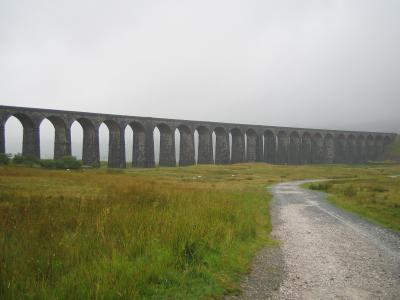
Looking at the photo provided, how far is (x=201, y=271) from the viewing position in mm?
5453

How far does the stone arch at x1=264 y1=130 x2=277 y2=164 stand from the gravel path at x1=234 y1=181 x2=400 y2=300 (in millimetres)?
76425

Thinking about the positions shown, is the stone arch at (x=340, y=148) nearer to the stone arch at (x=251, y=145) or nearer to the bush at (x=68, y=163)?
the stone arch at (x=251, y=145)

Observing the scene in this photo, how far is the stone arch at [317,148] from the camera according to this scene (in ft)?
322

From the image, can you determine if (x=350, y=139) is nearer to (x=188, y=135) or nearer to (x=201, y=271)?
(x=188, y=135)

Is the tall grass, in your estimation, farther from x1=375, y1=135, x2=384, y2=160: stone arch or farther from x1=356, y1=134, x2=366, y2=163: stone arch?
x1=375, y1=135, x2=384, y2=160: stone arch

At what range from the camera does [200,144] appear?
72750mm

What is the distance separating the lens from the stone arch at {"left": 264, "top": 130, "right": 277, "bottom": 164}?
86938 mm

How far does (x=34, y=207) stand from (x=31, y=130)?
44.3 metres

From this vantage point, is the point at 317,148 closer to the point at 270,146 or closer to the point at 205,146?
the point at 270,146

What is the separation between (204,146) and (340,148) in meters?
53.9

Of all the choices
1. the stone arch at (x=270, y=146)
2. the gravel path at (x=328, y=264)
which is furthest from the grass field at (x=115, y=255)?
the stone arch at (x=270, y=146)

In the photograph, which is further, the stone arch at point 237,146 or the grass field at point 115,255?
the stone arch at point 237,146

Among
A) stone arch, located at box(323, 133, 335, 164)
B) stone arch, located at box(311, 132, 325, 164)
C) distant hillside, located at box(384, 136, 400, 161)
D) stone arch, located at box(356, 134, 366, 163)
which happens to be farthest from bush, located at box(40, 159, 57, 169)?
distant hillside, located at box(384, 136, 400, 161)

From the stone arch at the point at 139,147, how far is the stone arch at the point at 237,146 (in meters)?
24.6
